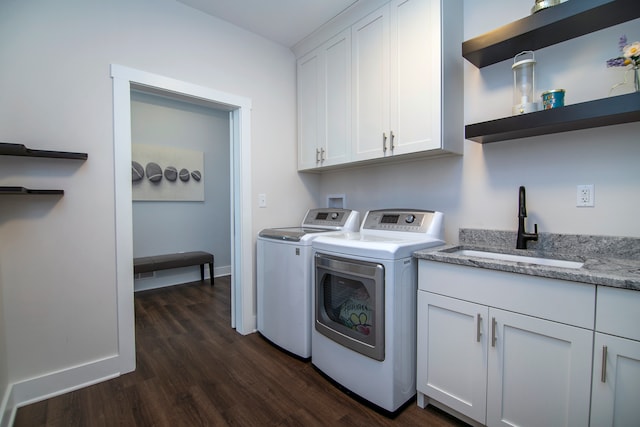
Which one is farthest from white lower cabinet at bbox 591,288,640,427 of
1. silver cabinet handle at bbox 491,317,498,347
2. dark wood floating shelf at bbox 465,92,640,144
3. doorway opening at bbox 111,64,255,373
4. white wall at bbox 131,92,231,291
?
white wall at bbox 131,92,231,291

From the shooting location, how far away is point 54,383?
170 centimetres

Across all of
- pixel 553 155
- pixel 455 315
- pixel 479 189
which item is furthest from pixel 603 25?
pixel 455 315

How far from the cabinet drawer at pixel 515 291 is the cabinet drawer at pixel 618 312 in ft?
0.08

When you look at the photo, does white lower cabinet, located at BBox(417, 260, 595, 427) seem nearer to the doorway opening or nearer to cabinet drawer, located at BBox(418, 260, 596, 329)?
cabinet drawer, located at BBox(418, 260, 596, 329)

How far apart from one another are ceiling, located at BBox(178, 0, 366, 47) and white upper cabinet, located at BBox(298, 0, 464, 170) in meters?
0.19

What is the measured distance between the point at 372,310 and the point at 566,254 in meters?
1.05

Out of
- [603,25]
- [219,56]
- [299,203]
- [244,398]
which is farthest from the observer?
[299,203]

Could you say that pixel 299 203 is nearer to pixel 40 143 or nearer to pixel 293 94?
pixel 293 94

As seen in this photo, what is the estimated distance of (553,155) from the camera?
1.56 metres

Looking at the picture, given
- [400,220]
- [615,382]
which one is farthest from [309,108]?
[615,382]

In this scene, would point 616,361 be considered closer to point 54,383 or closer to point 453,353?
point 453,353

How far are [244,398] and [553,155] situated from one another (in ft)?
7.36

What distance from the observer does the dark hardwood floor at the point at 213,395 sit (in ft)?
4.94

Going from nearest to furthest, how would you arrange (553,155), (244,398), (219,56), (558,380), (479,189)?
(558,380), (553,155), (244,398), (479,189), (219,56)
